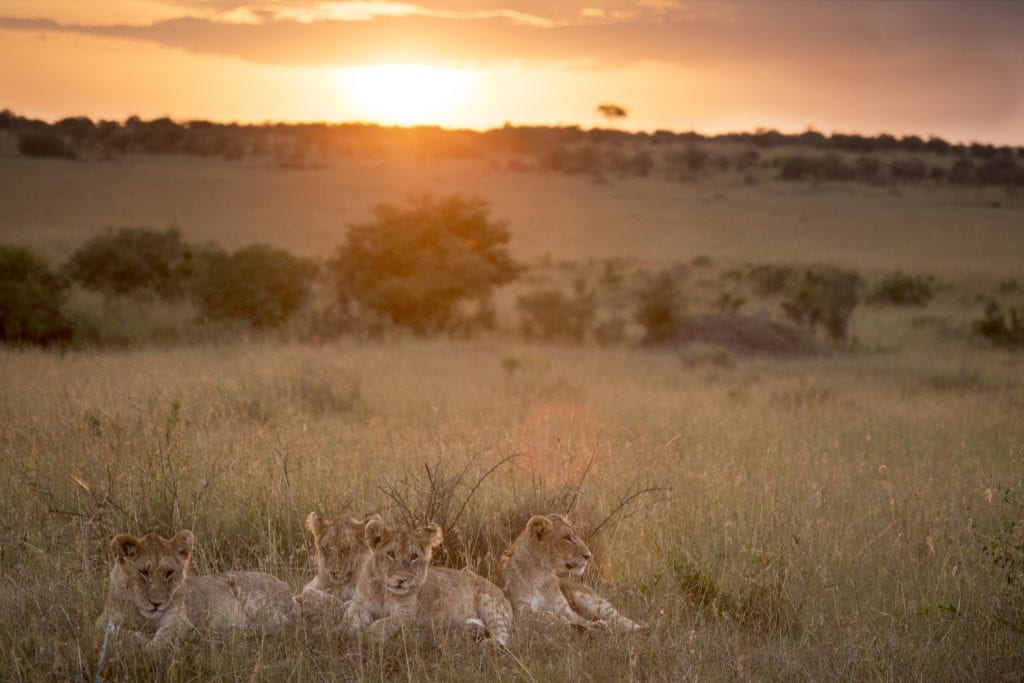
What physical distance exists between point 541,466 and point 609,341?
1388cm

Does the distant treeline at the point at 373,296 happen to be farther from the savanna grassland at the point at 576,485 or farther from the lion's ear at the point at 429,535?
the lion's ear at the point at 429,535

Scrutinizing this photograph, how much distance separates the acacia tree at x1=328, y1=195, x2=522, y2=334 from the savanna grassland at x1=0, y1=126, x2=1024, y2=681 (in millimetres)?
1729

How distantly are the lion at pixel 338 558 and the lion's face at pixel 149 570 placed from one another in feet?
2.66

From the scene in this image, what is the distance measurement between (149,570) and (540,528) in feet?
7.74

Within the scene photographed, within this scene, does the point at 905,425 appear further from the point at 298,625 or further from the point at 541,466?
the point at 298,625

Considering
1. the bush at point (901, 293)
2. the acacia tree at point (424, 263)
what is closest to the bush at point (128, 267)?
the acacia tree at point (424, 263)

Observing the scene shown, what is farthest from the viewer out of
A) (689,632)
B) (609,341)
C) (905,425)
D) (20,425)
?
(609,341)

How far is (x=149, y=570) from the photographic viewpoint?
5.42 meters

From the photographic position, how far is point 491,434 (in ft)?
34.6

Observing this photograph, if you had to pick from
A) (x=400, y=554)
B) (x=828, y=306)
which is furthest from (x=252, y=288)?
(x=400, y=554)

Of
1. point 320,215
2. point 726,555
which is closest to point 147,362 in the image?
point 726,555

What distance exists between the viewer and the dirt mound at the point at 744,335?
71.3ft

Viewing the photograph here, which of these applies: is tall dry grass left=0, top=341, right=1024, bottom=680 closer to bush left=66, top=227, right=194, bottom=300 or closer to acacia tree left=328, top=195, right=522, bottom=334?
acacia tree left=328, top=195, right=522, bottom=334

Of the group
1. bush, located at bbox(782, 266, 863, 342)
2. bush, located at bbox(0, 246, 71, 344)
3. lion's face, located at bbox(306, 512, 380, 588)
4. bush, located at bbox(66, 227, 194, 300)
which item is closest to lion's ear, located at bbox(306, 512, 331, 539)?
lion's face, located at bbox(306, 512, 380, 588)
